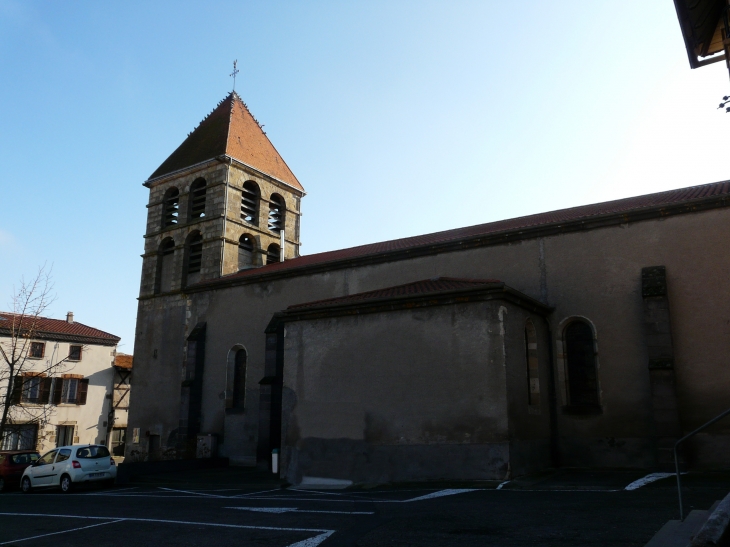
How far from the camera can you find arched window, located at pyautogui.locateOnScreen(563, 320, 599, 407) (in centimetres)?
1518

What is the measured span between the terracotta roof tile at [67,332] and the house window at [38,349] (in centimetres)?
43

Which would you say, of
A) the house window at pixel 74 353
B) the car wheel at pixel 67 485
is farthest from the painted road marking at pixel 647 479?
the house window at pixel 74 353

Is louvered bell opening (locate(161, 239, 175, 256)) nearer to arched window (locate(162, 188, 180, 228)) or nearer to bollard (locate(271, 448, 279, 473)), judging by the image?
arched window (locate(162, 188, 180, 228))

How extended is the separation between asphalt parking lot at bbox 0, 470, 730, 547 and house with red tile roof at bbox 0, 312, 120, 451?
23694 millimetres

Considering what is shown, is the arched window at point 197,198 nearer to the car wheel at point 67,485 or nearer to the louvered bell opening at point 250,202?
the louvered bell opening at point 250,202

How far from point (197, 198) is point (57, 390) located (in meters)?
16.2

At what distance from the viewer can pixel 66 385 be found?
36062 millimetres

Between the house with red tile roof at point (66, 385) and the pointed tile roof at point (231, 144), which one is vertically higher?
the pointed tile roof at point (231, 144)

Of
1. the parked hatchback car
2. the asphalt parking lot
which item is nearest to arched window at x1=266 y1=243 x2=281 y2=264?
the parked hatchback car

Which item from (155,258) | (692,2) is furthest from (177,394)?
(692,2)

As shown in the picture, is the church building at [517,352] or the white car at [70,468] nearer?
the church building at [517,352]

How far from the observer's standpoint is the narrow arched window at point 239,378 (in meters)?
22.2

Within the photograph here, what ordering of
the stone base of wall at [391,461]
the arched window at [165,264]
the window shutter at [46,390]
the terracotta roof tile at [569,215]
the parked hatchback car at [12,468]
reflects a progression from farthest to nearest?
the window shutter at [46,390], the arched window at [165,264], the parked hatchback car at [12,468], the terracotta roof tile at [569,215], the stone base of wall at [391,461]

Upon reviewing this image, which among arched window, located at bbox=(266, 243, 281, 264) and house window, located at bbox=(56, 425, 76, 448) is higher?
arched window, located at bbox=(266, 243, 281, 264)
